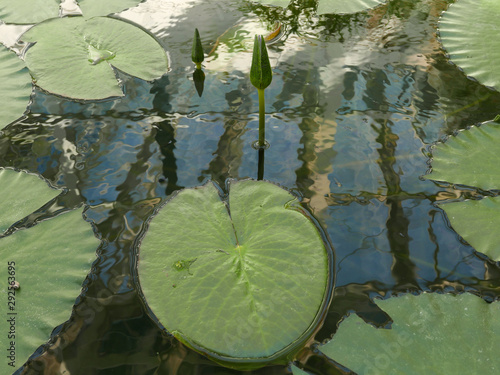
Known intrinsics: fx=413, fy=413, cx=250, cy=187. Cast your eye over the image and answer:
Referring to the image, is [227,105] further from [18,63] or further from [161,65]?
[18,63]

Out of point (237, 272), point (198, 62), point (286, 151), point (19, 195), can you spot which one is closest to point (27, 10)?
point (198, 62)

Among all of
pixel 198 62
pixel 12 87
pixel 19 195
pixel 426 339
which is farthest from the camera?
pixel 198 62

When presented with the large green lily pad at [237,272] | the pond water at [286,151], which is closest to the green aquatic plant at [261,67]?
the pond water at [286,151]

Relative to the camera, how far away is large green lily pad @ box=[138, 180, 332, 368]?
1078mm

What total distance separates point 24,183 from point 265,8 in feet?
5.58

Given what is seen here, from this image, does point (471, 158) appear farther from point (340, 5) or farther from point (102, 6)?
point (102, 6)

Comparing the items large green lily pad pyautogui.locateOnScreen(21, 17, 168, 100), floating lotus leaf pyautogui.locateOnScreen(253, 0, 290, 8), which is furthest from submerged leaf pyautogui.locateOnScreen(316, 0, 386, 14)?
large green lily pad pyautogui.locateOnScreen(21, 17, 168, 100)

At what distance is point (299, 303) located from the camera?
3.72 ft

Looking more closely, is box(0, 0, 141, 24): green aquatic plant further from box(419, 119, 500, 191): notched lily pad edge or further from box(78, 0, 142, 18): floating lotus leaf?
box(419, 119, 500, 191): notched lily pad edge

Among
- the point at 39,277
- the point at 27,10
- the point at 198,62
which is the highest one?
the point at 27,10

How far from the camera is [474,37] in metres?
2.10

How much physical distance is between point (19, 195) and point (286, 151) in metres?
0.98

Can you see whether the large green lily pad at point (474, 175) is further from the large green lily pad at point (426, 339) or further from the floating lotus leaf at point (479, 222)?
the large green lily pad at point (426, 339)

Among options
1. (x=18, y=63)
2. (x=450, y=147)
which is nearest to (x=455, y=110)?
(x=450, y=147)
